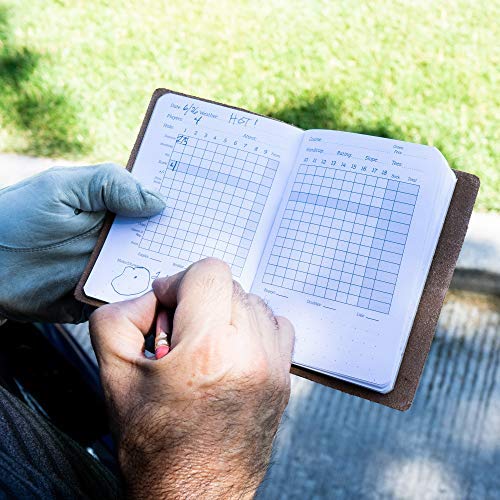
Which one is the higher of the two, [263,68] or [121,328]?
[121,328]

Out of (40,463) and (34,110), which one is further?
(34,110)

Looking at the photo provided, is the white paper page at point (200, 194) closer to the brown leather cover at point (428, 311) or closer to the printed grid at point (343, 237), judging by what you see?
the printed grid at point (343, 237)

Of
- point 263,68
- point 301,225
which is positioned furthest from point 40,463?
point 263,68

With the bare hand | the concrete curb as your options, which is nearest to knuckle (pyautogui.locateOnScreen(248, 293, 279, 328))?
the bare hand

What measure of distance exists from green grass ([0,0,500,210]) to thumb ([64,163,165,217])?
1207mm

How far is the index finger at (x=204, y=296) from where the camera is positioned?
1.03 metres

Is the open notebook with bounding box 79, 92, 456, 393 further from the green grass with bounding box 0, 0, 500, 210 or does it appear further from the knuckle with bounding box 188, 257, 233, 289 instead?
the green grass with bounding box 0, 0, 500, 210

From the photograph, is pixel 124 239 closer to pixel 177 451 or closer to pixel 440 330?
pixel 177 451

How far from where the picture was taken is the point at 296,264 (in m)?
1.29

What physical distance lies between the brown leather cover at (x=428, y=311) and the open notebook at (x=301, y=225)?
2cm

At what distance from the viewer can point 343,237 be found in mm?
1286

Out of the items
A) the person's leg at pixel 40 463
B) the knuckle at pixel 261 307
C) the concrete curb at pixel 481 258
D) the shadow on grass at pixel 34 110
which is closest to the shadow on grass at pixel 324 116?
the concrete curb at pixel 481 258

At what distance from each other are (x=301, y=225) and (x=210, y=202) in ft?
0.64

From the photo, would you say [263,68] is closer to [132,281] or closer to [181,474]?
[132,281]
